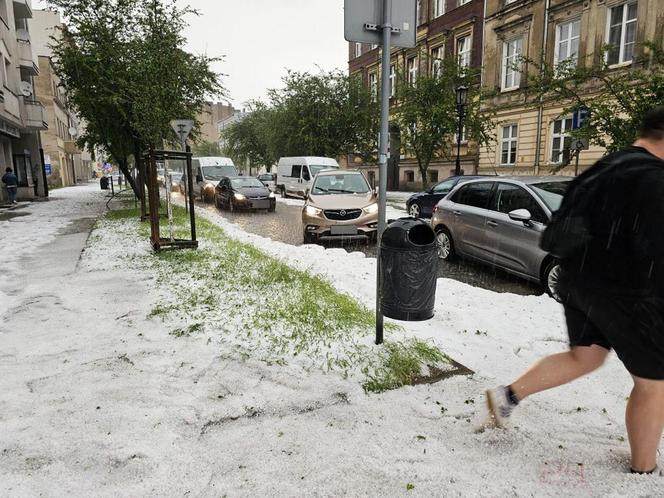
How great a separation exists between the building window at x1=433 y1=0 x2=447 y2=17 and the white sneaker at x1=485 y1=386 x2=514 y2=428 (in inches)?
1365

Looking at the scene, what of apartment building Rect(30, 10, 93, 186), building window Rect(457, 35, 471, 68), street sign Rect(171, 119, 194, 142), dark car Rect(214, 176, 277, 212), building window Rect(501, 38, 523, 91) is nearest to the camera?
street sign Rect(171, 119, 194, 142)

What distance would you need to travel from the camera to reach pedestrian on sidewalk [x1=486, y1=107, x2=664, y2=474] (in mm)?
2084

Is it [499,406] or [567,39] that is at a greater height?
[567,39]

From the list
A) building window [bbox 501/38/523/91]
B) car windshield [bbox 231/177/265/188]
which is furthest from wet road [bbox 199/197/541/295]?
building window [bbox 501/38/523/91]

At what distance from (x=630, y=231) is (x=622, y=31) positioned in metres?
24.0

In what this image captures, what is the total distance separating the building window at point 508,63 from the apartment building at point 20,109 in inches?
1008

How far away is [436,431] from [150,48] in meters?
10.9

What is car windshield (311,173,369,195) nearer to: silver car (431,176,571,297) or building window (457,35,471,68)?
silver car (431,176,571,297)

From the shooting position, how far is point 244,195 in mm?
18797

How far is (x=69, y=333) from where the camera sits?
4484 mm

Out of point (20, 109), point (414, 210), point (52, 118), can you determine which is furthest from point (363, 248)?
point (52, 118)

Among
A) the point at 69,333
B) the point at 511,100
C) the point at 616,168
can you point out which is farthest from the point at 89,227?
the point at 511,100

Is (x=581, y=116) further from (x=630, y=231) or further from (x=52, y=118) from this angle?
(x=52, y=118)

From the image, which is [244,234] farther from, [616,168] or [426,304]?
[616,168]
